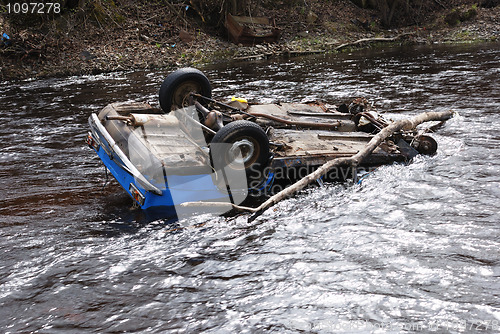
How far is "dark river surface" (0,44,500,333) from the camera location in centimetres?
407

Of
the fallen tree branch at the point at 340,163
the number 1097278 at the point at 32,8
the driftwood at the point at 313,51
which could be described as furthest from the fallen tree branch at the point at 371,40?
the fallen tree branch at the point at 340,163

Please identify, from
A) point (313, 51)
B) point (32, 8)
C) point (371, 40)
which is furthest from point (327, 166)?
point (371, 40)

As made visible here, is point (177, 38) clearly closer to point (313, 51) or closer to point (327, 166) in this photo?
point (313, 51)

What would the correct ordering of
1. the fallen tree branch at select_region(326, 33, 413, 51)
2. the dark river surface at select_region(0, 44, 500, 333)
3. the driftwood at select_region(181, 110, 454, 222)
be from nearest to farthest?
the dark river surface at select_region(0, 44, 500, 333)
the driftwood at select_region(181, 110, 454, 222)
the fallen tree branch at select_region(326, 33, 413, 51)

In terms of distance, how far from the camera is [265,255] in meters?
5.04

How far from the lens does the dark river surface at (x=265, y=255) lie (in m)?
4.07

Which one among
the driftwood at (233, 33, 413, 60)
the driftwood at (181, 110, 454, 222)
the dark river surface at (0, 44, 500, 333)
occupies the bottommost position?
the dark river surface at (0, 44, 500, 333)

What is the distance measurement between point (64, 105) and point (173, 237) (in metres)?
8.10

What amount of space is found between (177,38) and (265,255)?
53.6 ft

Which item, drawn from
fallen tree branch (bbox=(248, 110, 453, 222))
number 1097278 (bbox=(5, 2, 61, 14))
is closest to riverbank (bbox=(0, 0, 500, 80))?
number 1097278 (bbox=(5, 2, 61, 14))

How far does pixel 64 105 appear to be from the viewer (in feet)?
39.0

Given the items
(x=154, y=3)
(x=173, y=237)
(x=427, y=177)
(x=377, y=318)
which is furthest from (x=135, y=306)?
(x=154, y=3)

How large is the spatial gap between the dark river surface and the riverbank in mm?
9010

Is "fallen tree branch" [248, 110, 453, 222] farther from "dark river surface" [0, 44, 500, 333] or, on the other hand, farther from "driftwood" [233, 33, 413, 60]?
"driftwood" [233, 33, 413, 60]
